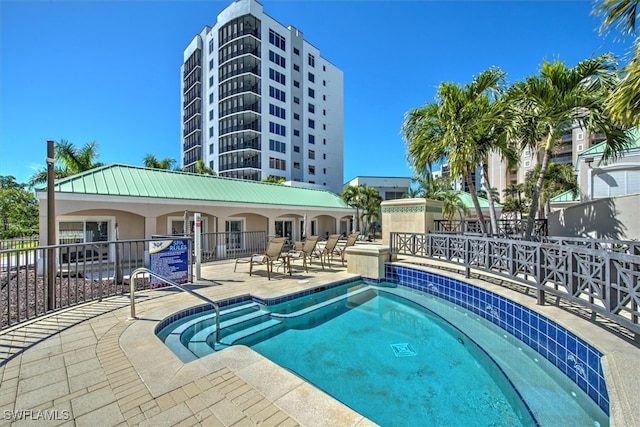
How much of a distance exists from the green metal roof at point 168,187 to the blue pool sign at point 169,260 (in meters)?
6.32

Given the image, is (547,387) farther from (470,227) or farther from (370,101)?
(370,101)

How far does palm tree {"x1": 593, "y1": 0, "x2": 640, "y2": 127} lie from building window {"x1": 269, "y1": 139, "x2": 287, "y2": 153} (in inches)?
1501

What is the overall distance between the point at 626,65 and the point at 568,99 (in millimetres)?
3914

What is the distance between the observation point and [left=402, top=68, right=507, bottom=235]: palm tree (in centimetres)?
855

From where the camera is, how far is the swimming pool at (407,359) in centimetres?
305

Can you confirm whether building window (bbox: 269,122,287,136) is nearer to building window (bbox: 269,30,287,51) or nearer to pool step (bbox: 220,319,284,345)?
building window (bbox: 269,30,287,51)

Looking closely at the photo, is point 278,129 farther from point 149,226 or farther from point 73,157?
point 149,226

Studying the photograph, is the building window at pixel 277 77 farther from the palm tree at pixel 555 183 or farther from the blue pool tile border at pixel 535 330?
the blue pool tile border at pixel 535 330

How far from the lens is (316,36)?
45812mm

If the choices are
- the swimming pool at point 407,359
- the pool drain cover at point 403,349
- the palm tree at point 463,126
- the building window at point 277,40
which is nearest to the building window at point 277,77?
the building window at point 277,40

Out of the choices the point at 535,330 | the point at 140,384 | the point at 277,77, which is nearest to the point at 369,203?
the point at 535,330

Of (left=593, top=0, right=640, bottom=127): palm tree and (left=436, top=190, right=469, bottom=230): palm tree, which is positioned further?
(left=436, top=190, right=469, bottom=230): palm tree

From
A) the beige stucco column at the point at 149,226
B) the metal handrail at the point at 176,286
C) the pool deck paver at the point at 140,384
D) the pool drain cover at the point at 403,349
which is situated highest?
the beige stucco column at the point at 149,226

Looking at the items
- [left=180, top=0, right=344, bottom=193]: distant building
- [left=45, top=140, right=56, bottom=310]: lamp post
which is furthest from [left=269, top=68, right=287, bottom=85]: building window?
[left=45, top=140, right=56, bottom=310]: lamp post
